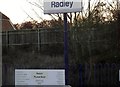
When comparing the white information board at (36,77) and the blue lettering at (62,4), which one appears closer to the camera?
the white information board at (36,77)

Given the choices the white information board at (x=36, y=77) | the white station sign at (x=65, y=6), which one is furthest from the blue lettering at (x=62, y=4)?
the white information board at (x=36, y=77)

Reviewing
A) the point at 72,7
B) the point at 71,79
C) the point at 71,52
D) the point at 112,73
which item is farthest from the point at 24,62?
the point at 72,7

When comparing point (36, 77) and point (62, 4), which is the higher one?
point (62, 4)

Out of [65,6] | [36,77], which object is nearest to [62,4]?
[65,6]

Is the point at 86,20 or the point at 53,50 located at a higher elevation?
the point at 86,20

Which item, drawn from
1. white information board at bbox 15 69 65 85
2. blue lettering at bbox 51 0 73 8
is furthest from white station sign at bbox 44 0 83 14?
white information board at bbox 15 69 65 85

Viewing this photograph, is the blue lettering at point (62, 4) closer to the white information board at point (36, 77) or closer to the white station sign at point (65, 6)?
the white station sign at point (65, 6)

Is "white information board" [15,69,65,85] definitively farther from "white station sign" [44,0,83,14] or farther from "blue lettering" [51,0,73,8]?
"blue lettering" [51,0,73,8]

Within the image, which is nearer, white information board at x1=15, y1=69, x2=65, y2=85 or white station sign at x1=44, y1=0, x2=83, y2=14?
white information board at x1=15, y1=69, x2=65, y2=85

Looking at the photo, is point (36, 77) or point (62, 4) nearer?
point (36, 77)

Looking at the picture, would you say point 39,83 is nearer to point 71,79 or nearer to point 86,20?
point 71,79

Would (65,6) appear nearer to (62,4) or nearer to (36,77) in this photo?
(62,4)

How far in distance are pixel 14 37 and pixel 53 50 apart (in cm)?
496

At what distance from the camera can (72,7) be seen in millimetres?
13766
